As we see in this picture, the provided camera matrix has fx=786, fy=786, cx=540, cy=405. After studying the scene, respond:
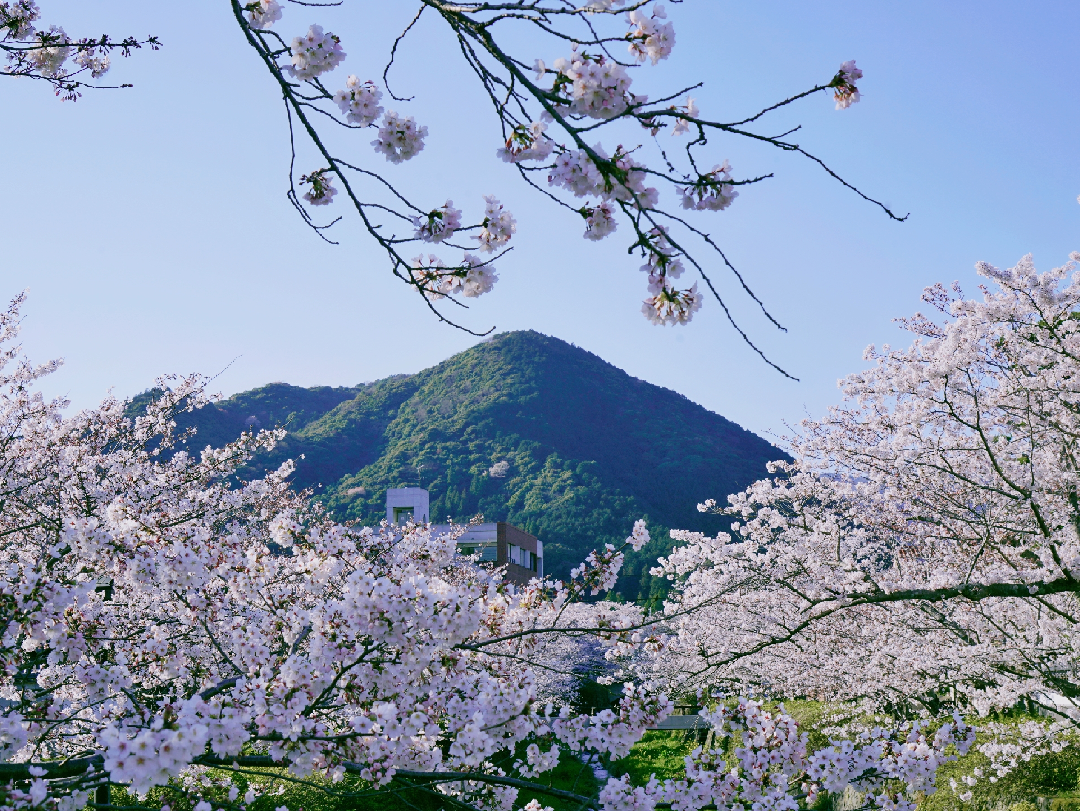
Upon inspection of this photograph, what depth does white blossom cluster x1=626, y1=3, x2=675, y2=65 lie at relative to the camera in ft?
7.71

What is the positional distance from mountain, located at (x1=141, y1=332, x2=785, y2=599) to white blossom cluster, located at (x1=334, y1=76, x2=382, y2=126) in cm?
4035

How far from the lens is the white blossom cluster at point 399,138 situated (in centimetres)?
321

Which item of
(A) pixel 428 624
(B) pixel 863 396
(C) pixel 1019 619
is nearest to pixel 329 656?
(A) pixel 428 624

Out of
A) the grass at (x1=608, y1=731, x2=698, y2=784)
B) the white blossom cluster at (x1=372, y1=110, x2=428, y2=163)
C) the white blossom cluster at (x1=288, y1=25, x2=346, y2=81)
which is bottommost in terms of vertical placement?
the grass at (x1=608, y1=731, x2=698, y2=784)

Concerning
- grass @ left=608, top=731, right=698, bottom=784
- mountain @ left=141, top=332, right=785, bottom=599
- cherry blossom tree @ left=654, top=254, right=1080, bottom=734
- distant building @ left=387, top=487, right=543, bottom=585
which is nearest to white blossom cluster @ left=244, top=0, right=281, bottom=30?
cherry blossom tree @ left=654, top=254, right=1080, bottom=734

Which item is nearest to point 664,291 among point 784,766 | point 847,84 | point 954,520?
point 847,84

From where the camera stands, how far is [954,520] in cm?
807

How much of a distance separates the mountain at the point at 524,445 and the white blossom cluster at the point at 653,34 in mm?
41469

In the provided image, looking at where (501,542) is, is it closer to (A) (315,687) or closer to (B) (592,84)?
(A) (315,687)

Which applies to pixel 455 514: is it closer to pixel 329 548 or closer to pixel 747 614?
pixel 747 614

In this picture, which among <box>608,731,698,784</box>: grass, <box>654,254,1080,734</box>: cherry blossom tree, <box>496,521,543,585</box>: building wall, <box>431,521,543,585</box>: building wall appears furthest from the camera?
<box>496,521,543,585</box>: building wall

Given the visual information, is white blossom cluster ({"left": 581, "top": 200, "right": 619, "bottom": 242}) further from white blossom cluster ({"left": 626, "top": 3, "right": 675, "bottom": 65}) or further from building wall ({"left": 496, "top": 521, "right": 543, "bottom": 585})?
building wall ({"left": 496, "top": 521, "right": 543, "bottom": 585})

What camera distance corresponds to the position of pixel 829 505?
48.2 ft

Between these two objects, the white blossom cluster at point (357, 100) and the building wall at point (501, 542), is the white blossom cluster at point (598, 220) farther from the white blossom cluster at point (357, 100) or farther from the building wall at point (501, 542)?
the building wall at point (501, 542)
